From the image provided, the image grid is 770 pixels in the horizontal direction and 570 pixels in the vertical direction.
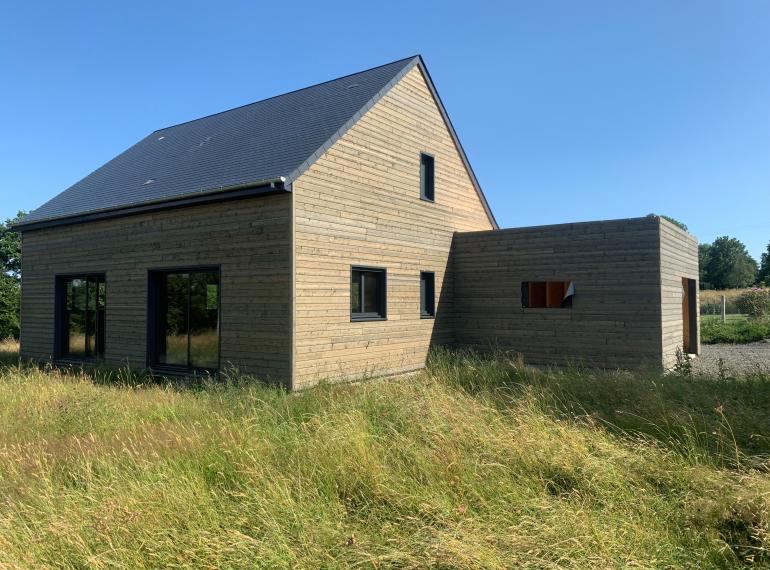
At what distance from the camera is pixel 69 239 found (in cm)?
1253

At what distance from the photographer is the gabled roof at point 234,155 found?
31.4ft

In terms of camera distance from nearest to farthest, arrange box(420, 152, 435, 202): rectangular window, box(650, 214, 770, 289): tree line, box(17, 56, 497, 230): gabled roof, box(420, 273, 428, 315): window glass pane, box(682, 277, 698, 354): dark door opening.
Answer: box(17, 56, 497, 230): gabled roof, box(420, 273, 428, 315): window glass pane, box(420, 152, 435, 202): rectangular window, box(682, 277, 698, 354): dark door opening, box(650, 214, 770, 289): tree line

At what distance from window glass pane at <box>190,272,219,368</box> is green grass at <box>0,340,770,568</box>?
4.00 meters

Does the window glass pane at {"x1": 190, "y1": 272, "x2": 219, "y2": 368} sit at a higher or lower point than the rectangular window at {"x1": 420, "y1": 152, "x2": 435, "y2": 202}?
lower

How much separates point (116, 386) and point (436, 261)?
7232 mm

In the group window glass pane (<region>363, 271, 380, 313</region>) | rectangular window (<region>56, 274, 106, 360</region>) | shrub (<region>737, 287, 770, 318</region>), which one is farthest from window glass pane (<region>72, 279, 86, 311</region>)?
shrub (<region>737, 287, 770, 318</region>)

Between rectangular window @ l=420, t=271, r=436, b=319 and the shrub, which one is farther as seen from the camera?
the shrub

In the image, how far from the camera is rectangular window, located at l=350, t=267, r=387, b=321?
10.3m

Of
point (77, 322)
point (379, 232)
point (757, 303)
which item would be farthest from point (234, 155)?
point (757, 303)

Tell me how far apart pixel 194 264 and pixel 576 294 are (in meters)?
7.87

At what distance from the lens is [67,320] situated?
12930 millimetres

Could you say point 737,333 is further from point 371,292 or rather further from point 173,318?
point 173,318

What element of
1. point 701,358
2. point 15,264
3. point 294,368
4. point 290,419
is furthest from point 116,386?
point 15,264

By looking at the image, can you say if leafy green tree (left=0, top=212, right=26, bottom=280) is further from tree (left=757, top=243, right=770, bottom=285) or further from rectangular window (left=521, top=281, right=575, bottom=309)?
tree (left=757, top=243, right=770, bottom=285)
